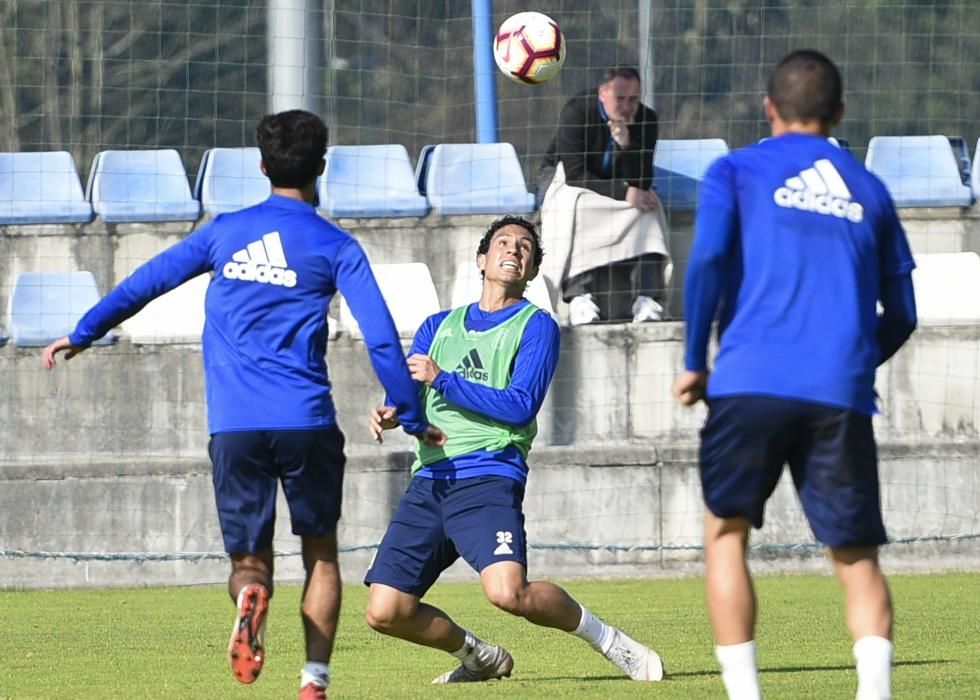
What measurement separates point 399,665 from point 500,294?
1.66m

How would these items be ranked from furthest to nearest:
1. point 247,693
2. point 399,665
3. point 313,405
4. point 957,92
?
point 957,92 → point 399,665 → point 247,693 → point 313,405

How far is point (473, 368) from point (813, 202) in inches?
87.2

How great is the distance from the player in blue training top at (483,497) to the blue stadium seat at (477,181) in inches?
269

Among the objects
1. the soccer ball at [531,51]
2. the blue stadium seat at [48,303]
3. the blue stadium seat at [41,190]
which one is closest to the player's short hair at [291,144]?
the soccer ball at [531,51]

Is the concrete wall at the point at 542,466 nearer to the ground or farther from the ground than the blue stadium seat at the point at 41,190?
nearer to the ground

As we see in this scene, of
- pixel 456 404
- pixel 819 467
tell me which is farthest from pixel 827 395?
pixel 456 404

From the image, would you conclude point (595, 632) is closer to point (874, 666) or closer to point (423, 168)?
point (874, 666)

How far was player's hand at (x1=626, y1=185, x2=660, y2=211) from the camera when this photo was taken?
A: 13.0 metres

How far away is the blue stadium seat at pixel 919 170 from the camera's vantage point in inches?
535

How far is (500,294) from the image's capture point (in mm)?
6680

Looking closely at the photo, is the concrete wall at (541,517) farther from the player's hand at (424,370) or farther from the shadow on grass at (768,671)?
the player's hand at (424,370)

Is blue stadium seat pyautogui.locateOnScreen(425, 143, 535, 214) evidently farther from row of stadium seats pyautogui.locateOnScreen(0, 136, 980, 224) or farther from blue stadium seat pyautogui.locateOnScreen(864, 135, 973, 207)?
blue stadium seat pyautogui.locateOnScreen(864, 135, 973, 207)

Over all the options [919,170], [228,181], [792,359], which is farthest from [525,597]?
[919,170]

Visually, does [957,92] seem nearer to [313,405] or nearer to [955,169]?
[955,169]
